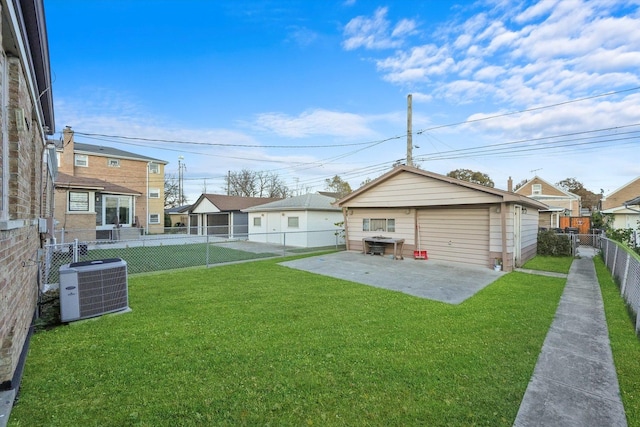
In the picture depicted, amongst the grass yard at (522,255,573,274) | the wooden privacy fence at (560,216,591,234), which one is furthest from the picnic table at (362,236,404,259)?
the wooden privacy fence at (560,216,591,234)

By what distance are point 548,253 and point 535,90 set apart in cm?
742

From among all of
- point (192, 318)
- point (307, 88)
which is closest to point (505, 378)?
point (192, 318)

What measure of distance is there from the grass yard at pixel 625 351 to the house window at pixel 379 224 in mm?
7015

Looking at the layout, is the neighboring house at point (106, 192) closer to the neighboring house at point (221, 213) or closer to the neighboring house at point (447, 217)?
the neighboring house at point (221, 213)

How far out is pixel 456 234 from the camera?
1095 cm

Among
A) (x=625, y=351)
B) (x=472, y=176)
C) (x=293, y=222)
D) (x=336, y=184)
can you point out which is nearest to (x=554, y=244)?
(x=625, y=351)

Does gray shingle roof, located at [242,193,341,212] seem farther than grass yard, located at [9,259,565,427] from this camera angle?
Yes

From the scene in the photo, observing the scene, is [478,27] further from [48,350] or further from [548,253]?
[48,350]

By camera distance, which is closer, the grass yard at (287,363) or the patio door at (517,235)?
the grass yard at (287,363)

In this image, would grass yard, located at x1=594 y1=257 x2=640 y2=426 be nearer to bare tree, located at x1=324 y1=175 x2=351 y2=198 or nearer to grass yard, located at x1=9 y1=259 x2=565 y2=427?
grass yard, located at x1=9 y1=259 x2=565 y2=427

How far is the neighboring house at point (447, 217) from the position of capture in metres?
9.80

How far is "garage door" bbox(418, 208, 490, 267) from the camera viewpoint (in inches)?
405

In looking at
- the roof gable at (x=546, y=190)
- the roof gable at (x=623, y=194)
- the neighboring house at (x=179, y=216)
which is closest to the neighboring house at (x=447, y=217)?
the roof gable at (x=623, y=194)

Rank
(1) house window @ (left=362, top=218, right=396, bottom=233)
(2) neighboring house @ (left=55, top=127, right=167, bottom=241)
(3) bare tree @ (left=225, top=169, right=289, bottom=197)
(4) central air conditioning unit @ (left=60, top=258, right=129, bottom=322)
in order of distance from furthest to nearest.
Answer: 1. (3) bare tree @ (left=225, top=169, right=289, bottom=197)
2. (2) neighboring house @ (left=55, top=127, right=167, bottom=241)
3. (1) house window @ (left=362, top=218, right=396, bottom=233)
4. (4) central air conditioning unit @ (left=60, top=258, right=129, bottom=322)
